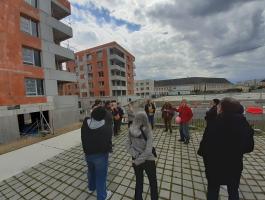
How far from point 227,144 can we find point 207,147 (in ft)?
0.91

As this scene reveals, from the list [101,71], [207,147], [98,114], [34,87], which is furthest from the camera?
[101,71]

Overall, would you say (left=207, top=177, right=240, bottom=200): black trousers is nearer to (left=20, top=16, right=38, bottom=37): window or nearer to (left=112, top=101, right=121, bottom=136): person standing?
(left=112, top=101, right=121, bottom=136): person standing

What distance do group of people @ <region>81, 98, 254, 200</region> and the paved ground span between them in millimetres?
603

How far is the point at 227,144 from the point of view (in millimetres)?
2244

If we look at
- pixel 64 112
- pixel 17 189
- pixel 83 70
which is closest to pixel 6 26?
pixel 64 112

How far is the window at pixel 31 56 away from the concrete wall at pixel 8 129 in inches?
183

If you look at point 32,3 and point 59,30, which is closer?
point 32,3

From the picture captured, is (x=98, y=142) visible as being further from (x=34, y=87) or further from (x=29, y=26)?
(x=29, y=26)

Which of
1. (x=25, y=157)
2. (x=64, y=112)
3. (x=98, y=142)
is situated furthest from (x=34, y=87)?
(x=98, y=142)

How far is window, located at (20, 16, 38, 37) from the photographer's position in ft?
40.3

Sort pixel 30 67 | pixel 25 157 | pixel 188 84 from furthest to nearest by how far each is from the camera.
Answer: pixel 188 84, pixel 30 67, pixel 25 157

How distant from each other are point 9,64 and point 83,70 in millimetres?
34630

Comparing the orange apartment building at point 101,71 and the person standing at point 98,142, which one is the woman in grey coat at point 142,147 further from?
the orange apartment building at point 101,71

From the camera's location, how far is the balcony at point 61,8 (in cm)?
1605
